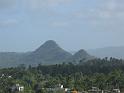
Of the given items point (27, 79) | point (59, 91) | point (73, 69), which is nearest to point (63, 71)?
point (73, 69)

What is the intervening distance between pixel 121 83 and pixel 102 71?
76.6ft

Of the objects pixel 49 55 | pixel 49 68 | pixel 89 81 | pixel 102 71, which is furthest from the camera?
→ pixel 49 55

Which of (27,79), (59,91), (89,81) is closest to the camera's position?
(59,91)

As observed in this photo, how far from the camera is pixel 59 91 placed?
155 ft

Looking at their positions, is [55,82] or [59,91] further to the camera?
[55,82]

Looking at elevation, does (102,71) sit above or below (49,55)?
below

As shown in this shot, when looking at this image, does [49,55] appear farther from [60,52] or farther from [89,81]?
[89,81]

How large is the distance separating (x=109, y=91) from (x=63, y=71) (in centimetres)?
3176

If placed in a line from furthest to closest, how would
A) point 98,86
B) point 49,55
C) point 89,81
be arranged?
point 49,55 < point 89,81 < point 98,86

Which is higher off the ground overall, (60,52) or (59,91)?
(60,52)

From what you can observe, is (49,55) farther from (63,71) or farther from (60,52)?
(63,71)

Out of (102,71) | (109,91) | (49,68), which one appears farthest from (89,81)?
(49,68)

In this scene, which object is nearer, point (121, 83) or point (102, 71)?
point (121, 83)

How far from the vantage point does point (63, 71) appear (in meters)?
78.9
